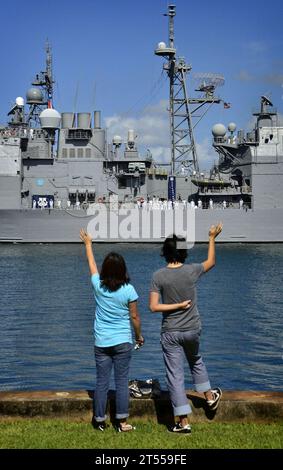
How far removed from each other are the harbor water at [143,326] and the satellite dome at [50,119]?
18800 millimetres

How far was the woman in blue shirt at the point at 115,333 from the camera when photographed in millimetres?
6070

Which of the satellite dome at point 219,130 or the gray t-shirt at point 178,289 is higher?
the satellite dome at point 219,130

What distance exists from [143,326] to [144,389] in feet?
34.5

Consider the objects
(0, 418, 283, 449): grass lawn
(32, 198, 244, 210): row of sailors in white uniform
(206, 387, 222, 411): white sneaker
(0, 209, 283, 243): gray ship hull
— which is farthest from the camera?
(32, 198, 244, 210): row of sailors in white uniform

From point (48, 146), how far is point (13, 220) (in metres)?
7.26

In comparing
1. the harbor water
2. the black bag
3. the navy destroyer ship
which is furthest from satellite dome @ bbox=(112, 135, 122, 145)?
the black bag

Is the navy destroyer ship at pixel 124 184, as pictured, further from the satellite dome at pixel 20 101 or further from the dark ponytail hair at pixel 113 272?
the dark ponytail hair at pixel 113 272

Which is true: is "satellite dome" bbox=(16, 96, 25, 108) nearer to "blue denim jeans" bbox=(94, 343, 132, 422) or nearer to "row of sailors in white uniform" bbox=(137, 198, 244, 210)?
"row of sailors in white uniform" bbox=(137, 198, 244, 210)

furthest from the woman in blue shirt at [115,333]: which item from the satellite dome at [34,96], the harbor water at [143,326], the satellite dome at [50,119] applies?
the satellite dome at [34,96]

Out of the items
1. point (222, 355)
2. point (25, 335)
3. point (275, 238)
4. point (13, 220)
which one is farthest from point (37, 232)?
point (222, 355)

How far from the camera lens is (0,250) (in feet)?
144

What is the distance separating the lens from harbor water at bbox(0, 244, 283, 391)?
12.0m

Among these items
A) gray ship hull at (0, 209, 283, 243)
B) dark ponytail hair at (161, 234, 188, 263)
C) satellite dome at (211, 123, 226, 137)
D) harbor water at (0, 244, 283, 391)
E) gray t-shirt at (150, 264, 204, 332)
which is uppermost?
satellite dome at (211, 123, 226, 137)

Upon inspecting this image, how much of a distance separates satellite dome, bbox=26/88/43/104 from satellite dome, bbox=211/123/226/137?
1392 centimetres
